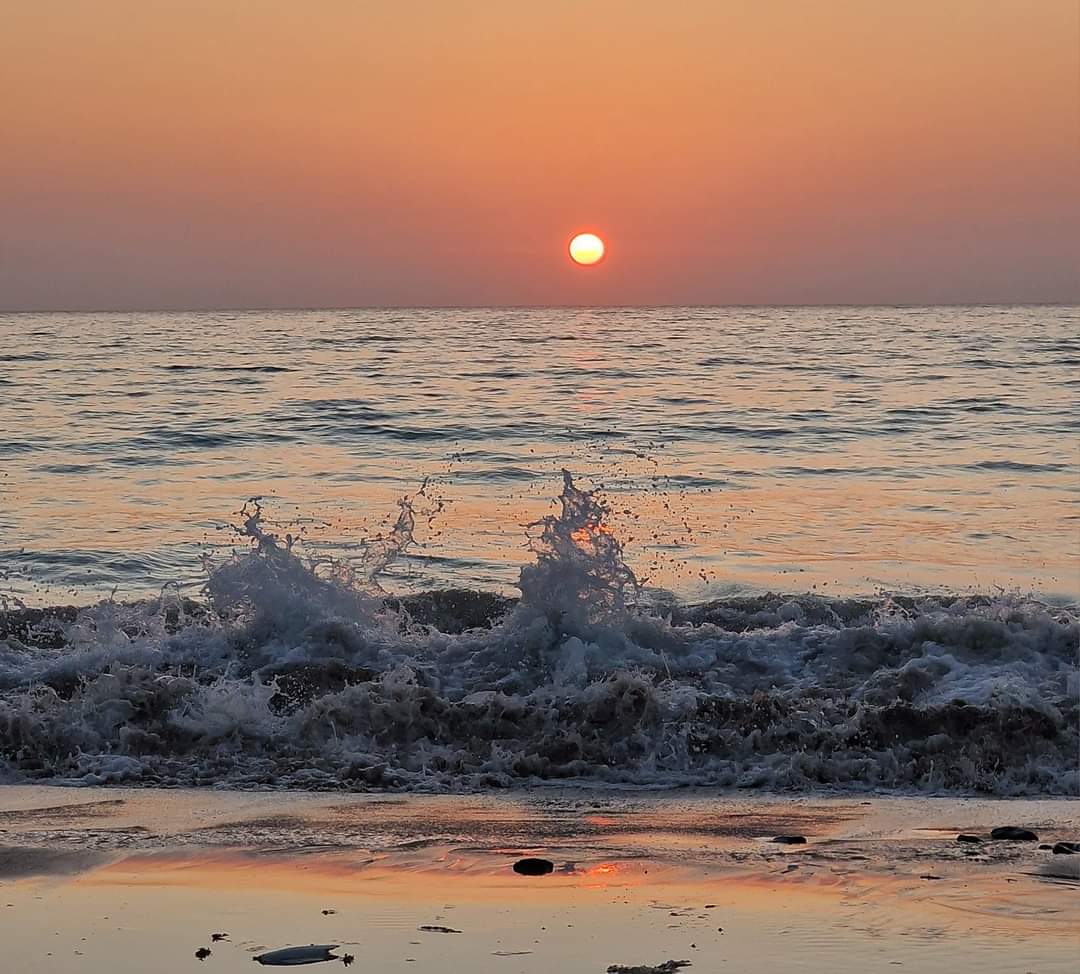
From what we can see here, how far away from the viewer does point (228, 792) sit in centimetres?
809

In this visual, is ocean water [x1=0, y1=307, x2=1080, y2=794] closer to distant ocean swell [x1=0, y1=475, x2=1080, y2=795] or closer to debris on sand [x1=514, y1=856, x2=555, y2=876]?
distant ocean swell [x1=0, y1=475, x2=1080, y2=795]

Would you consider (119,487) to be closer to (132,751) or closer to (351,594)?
(351,594)

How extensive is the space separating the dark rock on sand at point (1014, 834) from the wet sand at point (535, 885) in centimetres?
7

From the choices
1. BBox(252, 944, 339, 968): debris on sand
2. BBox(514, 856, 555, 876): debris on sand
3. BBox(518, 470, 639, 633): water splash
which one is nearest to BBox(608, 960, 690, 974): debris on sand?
BBox(252, 944, 339, 968): debris on sand

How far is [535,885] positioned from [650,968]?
3.66ft

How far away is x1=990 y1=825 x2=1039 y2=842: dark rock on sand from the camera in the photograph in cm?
661

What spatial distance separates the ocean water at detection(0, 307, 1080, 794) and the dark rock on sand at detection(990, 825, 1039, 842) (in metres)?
1.49

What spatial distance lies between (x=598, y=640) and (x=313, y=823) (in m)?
4.07

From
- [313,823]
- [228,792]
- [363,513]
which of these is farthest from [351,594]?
[363,513]

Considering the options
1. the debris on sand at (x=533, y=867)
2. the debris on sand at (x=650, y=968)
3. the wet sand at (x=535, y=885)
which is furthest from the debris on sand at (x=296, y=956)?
the debris on sand at (x=533, y=867)

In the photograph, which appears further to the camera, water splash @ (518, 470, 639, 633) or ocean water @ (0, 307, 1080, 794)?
water splash @ (518, 470, 639, 633)

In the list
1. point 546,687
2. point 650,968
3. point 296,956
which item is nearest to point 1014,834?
point 650,968

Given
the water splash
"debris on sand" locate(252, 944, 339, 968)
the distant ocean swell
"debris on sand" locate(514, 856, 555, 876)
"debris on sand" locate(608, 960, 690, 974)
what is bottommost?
the distant ocean swell

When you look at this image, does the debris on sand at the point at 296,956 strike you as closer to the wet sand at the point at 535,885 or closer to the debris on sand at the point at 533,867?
the wet sand at the point at 535,885
